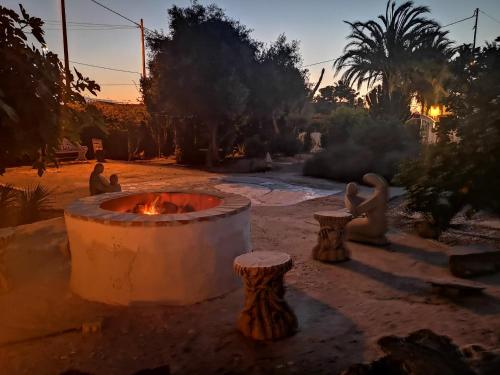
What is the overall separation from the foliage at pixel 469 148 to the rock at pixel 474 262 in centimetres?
109

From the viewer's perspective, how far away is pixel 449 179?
6867 millimetres

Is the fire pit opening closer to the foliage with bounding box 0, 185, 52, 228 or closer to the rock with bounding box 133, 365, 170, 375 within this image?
the rock with bounding box 133, 365, 170, 375

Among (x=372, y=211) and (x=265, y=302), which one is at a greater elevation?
(x=372, y=211)

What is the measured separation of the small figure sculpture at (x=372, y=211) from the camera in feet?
22.7

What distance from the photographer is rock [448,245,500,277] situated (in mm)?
5352

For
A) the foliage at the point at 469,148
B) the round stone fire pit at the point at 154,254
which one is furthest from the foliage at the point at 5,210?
the foliage at the point at 469,148

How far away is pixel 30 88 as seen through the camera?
273 centimetres

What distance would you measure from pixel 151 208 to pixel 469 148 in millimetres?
5430

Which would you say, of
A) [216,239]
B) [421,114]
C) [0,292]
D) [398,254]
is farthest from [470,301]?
[421,114]

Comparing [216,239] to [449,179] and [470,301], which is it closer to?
[470,301]

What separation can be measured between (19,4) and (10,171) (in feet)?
58.5

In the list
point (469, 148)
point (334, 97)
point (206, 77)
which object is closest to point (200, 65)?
point (206, 77)

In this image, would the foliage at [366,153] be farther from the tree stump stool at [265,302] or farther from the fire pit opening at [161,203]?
Result: the tree stump stool at [265,302]

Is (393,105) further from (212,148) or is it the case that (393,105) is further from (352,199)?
(352,199)
